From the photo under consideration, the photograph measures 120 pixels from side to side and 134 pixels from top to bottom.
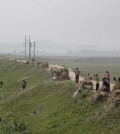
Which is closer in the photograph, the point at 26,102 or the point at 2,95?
the point at 26,102

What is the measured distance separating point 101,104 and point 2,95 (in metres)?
29.2

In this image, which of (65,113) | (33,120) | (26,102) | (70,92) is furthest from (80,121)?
(26,102)

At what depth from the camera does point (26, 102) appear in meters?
48.4

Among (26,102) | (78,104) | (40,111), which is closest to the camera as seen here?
(78,104)

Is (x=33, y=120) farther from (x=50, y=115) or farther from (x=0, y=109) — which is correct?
(x=0, y=109)

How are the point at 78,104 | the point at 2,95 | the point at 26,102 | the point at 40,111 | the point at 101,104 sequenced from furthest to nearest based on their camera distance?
the point at 2,95 < the point at 26,102 < the point at 40,111 < the point at 78,104 < the point at 101,104

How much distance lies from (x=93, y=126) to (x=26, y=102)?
17.5 meters

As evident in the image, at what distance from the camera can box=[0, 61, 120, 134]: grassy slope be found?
32344 mm

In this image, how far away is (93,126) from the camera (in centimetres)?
3219

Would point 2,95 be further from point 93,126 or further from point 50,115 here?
point 93,126

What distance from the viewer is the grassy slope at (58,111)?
32.3 metres

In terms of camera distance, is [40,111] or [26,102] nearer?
[40,111]

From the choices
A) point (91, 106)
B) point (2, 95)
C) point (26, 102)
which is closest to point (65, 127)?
point (91, 106)

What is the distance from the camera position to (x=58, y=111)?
39188mm
